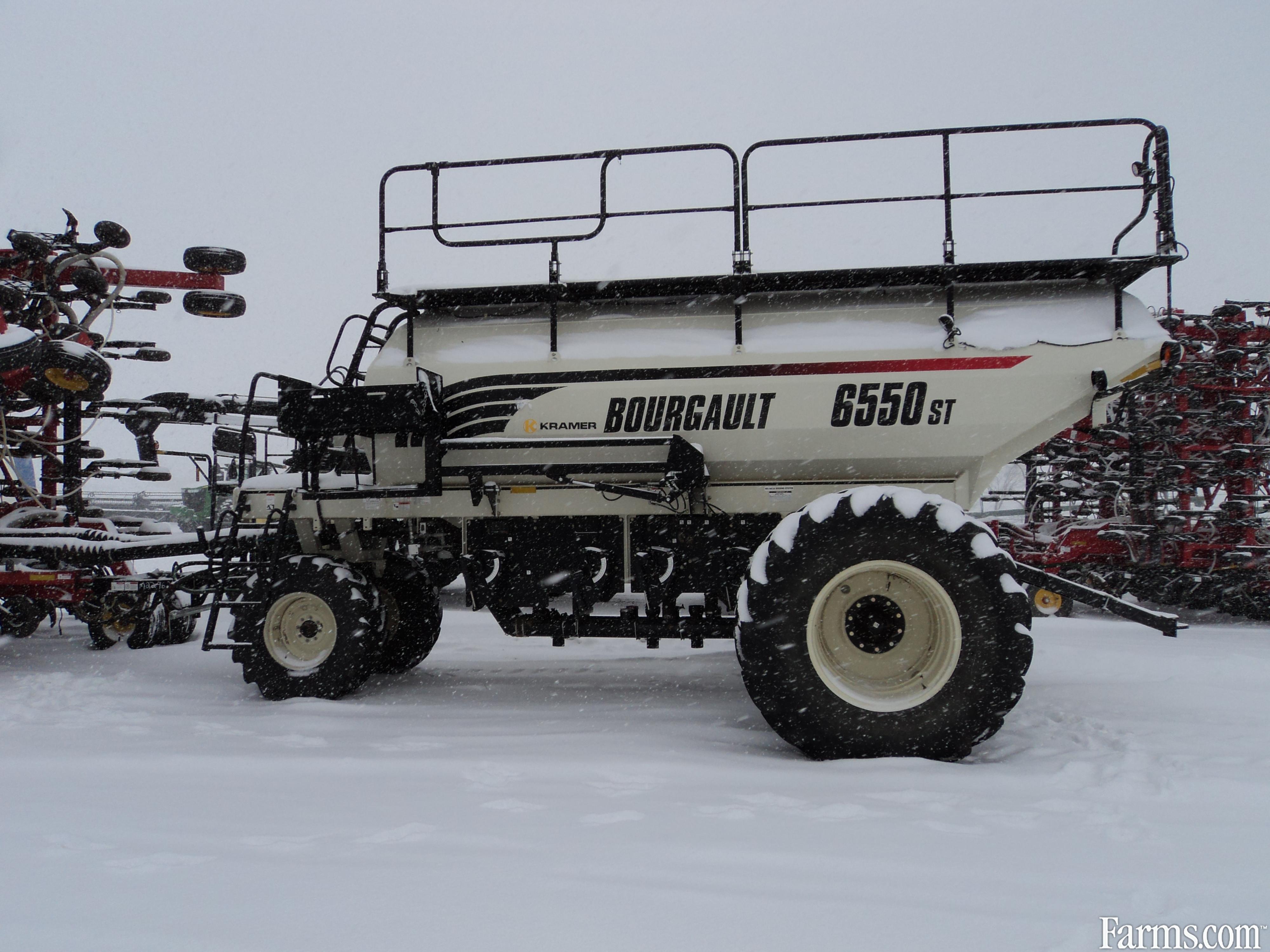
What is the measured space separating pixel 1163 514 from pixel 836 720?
7.45 metres

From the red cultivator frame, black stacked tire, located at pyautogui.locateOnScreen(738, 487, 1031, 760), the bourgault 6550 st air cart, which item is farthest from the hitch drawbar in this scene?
the red cultivator frame

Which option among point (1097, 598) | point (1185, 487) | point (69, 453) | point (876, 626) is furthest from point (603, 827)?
point (1185, 487)

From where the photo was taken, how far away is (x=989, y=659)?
11.8 feet

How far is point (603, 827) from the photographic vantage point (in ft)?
9.37

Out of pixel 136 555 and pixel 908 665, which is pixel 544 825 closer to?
pixel 908 665

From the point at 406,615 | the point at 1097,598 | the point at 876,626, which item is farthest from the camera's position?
the point at 406,615

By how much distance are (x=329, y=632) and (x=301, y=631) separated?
0.18 metres

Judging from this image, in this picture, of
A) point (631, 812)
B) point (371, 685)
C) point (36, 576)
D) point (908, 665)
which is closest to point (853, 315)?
point (908, 665)

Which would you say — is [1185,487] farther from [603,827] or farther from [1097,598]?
[603,827]

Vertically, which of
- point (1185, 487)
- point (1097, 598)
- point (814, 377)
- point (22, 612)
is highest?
point (814, 377)

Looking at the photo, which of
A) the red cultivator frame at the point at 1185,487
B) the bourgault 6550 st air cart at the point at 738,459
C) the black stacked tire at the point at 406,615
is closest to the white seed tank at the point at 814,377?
the bourgault 6550 st air cart at the point at 738,459

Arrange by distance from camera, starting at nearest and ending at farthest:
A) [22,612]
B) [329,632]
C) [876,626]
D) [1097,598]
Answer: [876,626] → [1097,598] → [329,632] → [22,612]

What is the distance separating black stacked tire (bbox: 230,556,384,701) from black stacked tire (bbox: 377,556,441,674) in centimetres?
79

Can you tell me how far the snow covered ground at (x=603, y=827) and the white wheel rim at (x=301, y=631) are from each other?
1.19 feet
